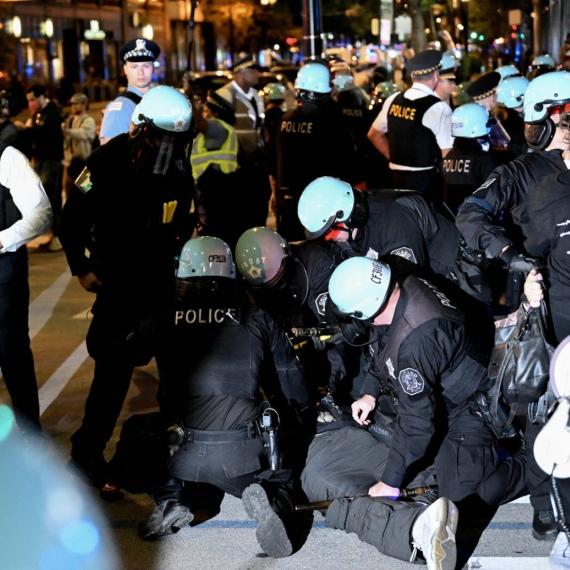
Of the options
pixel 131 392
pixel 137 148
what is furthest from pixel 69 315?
pixel 137 148

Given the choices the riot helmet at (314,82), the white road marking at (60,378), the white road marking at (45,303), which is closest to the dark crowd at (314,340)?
the white road marking at (60,378)

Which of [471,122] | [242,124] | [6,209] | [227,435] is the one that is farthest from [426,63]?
[227,435]

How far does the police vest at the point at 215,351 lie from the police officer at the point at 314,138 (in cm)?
361

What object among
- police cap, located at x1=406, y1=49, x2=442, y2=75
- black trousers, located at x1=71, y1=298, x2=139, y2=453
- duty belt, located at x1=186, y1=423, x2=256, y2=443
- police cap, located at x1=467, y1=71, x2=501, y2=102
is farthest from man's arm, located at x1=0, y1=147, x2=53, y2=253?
police cap, located at x1=467, y1=71, x2=501, y2=102

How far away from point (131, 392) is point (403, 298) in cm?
279

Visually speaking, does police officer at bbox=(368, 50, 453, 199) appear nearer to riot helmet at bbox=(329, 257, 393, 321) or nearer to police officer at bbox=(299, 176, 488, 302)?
police officer at bbox=(299, 176, 488, 302)

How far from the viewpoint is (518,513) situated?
4316 millimetres

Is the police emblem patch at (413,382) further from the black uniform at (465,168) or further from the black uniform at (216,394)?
the black uniform at (465,168)

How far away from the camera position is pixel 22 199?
4695 mm

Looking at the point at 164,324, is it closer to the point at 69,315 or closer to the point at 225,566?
the point at 225,566

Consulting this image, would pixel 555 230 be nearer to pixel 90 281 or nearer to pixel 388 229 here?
pixel 388 229

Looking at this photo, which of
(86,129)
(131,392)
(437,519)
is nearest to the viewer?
(437,519)

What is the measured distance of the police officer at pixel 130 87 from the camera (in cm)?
628

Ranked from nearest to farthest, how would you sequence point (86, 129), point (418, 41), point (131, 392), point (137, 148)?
point (137, 148) < point (131, 392) < point (86, 129) < point (418, 41)
